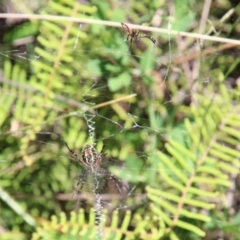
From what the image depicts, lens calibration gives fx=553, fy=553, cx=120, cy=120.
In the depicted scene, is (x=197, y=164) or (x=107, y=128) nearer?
(x=197, y=164)

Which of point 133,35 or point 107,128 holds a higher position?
point 133,35

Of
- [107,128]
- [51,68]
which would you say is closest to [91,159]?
[107,128]

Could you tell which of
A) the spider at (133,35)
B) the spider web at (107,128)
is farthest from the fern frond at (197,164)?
the spider at (133,35)

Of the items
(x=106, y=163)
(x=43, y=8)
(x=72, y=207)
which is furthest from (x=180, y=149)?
(x=43, y=8)

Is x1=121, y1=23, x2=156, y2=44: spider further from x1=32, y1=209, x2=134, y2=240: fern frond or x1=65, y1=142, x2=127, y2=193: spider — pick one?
x1=32, y1=209, x2=134, y2=240: fern frond

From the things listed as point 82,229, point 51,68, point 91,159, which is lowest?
point 82,229

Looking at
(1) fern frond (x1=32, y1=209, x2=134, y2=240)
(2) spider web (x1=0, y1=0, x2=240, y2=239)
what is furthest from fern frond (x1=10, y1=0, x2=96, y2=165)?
(1) fern frond (x1=32, y1=209, x2=134, y2=240)

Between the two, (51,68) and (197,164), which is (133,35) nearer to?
(51,68)

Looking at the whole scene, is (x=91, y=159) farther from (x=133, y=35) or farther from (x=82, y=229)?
(x=133, y=35)
